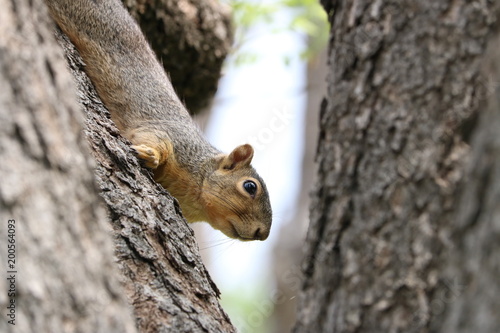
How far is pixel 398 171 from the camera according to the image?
1927 millimetres

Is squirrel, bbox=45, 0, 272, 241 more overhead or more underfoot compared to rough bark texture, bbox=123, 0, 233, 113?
more underfoot

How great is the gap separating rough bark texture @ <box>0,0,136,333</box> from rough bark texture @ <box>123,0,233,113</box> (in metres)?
3.62

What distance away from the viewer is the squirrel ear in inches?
190

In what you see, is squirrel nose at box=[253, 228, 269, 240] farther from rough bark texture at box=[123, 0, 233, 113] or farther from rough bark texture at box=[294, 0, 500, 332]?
rough bark texture at box=[294, 0, 500, 332]

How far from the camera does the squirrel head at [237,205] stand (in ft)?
14.9

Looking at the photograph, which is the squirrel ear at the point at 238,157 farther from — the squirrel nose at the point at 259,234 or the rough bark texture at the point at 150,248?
the rough bark texture at the point at 150,248

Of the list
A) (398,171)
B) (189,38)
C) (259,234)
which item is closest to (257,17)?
(189,38)

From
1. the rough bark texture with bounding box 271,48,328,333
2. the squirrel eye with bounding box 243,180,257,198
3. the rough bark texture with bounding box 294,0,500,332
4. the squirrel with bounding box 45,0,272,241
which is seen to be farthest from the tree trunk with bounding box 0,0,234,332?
the rough bark texture with bounding box 271,48,328,333

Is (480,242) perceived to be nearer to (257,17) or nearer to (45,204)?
(45,204)

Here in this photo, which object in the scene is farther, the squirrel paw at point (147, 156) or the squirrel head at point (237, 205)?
the squirrel head at point (237, 205)

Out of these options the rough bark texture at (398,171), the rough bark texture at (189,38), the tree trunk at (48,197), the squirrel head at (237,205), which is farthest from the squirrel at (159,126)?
the tree trunk at (48,197)

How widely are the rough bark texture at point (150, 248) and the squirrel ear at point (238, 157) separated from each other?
1531 millimetres

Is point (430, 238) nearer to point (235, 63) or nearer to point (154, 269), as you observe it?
point (154, 269)

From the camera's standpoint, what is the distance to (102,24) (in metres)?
4.43
